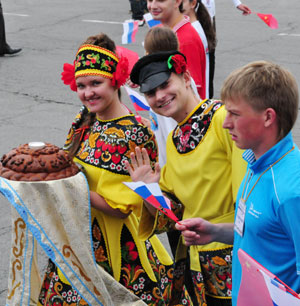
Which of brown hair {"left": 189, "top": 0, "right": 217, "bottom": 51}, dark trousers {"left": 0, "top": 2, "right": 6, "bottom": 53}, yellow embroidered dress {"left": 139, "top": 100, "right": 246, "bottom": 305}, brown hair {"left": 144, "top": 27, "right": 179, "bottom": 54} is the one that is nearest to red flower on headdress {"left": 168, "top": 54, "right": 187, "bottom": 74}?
yellow embroidered dress {"left": 139, "top": 100, "right": 246, "bottom": 305}

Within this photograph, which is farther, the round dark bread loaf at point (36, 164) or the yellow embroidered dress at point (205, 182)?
the round dark bread loaf at point (36, 164)

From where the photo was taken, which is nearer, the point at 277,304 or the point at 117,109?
the point at 277,304

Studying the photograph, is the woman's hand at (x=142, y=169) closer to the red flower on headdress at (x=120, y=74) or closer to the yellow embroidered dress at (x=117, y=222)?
the yellow embroidered dress at (x=117, y=222)

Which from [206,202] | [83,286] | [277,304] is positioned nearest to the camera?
[277,304]

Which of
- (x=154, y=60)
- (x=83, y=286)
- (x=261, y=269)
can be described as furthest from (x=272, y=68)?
(x=83, y=286)

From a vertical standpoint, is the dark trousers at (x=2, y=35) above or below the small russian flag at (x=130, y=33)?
below

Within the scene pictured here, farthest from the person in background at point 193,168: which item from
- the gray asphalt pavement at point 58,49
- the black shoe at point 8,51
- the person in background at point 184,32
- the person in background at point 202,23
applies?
the black shoe at point 8,51

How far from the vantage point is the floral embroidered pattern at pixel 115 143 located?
3.56 meters

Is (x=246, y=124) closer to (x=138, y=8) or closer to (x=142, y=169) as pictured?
(x=142, y=169)

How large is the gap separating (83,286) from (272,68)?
1.60 meters

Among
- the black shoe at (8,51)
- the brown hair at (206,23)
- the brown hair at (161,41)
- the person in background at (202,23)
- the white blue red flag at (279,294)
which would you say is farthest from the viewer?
the black shoe at (8,51)

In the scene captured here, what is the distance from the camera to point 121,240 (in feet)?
12.1

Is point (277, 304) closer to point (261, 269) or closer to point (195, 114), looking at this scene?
point (261, 269)

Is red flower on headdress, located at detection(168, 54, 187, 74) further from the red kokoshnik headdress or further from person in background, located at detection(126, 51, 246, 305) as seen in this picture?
the red kokoshnik headdress
